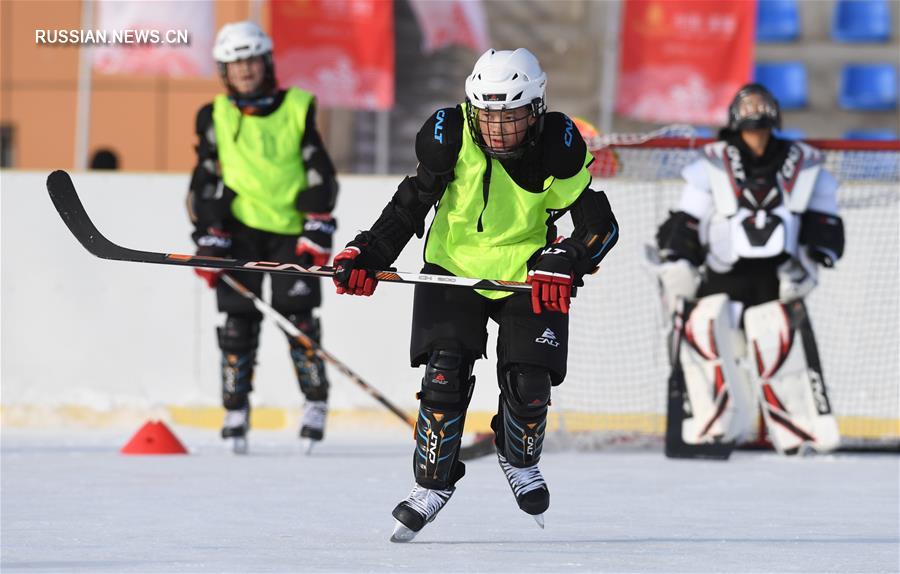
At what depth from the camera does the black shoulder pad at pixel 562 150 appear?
13.1 feet

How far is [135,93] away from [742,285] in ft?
21.2

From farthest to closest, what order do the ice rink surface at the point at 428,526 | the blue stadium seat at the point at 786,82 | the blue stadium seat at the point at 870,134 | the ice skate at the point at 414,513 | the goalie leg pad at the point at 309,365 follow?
the blue stadium seat at the point at 786,82 → the blue stadium seat at the point at 870,134 → the goalie leg pad at the point at 309,365 → the ice skate at the point at 414,513 → the ice rink surface at the point at 428,526

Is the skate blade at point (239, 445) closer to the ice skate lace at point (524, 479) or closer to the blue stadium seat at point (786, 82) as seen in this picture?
the ice skate lace at point (524, 479)

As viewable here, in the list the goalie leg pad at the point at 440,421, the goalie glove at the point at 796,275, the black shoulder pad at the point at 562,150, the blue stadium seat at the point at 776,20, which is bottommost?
the goalie leg pad at the point at 440,421

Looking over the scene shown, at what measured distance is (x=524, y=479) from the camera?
4082 mm

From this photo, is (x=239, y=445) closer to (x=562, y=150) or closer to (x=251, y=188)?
(x=251, y=188)

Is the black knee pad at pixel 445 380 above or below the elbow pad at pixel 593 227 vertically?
below

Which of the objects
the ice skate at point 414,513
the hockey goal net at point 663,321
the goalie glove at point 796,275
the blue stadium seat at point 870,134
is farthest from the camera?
the blue stadium seat at point 870,134

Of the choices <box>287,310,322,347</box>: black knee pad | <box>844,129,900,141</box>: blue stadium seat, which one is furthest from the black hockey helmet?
<box>844,129,900,141</box>: blue stadium seat

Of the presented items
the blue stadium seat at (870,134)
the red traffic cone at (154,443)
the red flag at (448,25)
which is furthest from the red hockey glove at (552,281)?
the blue stadium seat at (870,134)

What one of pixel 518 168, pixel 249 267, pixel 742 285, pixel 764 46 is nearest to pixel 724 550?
pixel 518 168

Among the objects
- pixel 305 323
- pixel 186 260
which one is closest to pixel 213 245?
pixel 305 323

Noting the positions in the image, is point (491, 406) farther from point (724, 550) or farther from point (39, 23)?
point (39, 23)

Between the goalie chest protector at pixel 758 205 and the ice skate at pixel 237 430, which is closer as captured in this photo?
the ice skate at pixel 237 430
